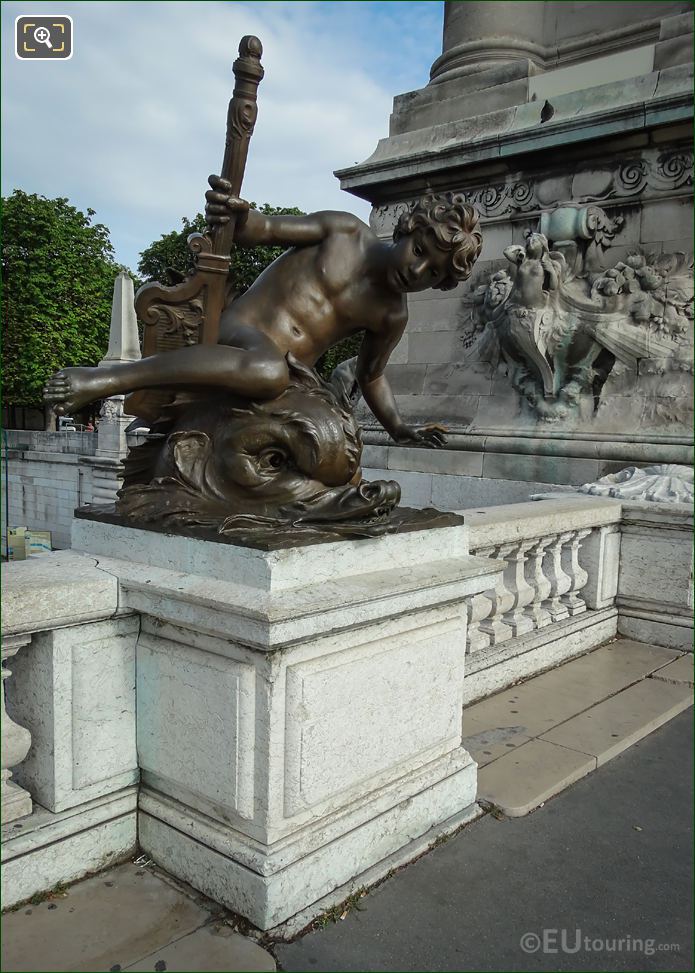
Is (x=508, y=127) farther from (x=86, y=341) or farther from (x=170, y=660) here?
(x=86, y=341)

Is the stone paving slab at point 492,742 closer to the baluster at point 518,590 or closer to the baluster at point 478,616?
the baluster at point 478,616

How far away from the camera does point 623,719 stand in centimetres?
396

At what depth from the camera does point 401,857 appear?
2.62m

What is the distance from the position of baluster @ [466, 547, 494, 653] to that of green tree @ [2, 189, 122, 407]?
24.7 meters

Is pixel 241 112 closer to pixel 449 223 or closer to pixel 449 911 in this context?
pixel 449 223

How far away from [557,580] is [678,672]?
92cm

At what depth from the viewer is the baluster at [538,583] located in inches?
190

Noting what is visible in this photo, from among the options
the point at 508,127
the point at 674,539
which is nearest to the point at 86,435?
the point at 508,127

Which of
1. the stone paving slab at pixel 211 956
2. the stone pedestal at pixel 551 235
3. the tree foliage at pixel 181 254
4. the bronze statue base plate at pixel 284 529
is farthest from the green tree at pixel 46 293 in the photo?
the stone paving slab at pixel 211 956

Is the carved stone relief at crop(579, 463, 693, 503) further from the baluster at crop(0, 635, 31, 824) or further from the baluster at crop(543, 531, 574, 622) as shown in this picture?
the baluster at crop(0, 635, 31, 824)

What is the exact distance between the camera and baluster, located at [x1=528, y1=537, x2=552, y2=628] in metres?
4.82

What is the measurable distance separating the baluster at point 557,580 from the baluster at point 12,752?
11.6 feet

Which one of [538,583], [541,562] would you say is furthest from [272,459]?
[541,562]

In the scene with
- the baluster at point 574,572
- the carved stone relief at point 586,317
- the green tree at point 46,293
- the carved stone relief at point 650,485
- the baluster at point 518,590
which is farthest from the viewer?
the green tree at point 46,293
